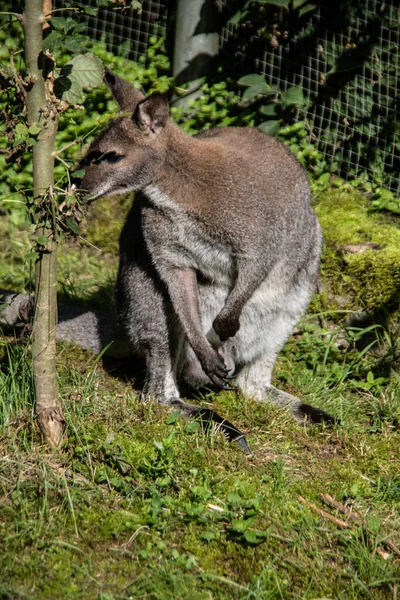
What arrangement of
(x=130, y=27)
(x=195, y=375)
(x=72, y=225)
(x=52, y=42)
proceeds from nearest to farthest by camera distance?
1. (x=52, y=42)
2. (x=72, y=225)
3. (x=195, y=375)
4. (x=130, y=27)

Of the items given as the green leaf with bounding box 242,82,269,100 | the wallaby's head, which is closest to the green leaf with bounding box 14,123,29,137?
the wallaby's head

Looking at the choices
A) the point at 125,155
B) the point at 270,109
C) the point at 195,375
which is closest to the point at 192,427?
the point at 195,375

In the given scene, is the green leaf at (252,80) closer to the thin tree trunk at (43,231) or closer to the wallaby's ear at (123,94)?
the wallaby's ear at (123,94)

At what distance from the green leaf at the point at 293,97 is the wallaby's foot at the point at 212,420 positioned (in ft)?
9.05

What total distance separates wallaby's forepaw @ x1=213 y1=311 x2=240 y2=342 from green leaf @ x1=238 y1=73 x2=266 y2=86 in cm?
262

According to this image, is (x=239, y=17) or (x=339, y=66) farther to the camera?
(x=239, y=17)

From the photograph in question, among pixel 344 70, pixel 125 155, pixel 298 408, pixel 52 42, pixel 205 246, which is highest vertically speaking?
pixel 52 42

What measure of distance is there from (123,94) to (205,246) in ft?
2.94

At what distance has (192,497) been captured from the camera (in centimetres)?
318

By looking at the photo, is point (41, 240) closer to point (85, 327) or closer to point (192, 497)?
point (192, 497)

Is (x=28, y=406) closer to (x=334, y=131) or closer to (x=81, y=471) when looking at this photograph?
(x=81, y=471)

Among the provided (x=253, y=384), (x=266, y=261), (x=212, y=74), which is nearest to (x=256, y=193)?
(x=266, y=261)

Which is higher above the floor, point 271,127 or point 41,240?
point 41,240

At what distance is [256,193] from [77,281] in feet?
7.08
